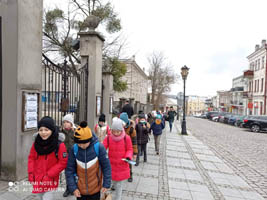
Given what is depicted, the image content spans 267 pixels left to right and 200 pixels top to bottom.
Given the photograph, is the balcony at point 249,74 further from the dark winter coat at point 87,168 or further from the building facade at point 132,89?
the dark winter coat at point 87,168

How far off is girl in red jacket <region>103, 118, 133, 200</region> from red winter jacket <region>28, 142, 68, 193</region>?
3.11 ft

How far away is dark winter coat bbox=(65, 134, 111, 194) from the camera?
102 inches

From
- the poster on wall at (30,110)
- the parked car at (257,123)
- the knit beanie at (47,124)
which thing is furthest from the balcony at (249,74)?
the knit beanie at (47,124)

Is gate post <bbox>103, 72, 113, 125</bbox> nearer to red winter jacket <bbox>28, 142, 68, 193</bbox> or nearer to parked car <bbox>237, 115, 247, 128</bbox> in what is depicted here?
red winter jacket <bbox>28, 142, 68, 193</bbox>

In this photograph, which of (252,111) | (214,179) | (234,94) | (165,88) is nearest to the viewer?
(214,179)

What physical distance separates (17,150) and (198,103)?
152 metres

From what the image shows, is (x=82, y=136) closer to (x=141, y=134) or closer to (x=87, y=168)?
(x=87, y=168)

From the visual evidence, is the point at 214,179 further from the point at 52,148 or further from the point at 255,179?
the point at 52,148

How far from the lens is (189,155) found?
26.2ft

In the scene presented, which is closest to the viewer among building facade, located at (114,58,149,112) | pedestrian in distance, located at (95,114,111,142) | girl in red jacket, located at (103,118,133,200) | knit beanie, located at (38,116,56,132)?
knit beanie, located at (38,116,56,132)

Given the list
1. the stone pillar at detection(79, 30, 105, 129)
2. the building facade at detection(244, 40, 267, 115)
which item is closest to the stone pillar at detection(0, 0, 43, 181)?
the stone pillar at detection(79, 30, 105, 129)

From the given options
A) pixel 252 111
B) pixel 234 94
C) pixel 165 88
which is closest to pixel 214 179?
pixel 165 88

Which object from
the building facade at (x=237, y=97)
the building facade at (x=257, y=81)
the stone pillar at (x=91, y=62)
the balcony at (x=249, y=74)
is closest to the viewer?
the stone pillar at (x=91, y=62)

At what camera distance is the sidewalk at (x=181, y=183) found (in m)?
4.06
